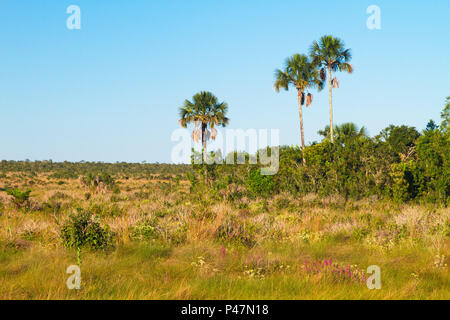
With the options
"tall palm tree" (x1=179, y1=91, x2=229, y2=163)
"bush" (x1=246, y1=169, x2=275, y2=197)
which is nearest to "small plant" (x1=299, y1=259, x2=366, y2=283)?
"bush" (x1=246, y1=169, x2=275, y2=197)

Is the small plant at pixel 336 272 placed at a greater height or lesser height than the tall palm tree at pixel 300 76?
lesser

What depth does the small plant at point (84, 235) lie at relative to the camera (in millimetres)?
7868

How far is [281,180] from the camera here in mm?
22109

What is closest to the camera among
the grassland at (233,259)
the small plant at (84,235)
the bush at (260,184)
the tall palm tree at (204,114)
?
the grassland at (233,259)

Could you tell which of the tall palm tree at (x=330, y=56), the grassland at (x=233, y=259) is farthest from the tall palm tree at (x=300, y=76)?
the grassland at (x=233, y=259)

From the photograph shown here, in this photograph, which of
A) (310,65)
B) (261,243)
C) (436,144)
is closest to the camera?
(261,243)

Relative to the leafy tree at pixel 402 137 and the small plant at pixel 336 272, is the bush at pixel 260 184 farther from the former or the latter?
the leafy tree at pixel 402 137

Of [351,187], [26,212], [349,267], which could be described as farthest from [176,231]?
[351,187]

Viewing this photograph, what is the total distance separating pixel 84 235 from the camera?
8.02 metres

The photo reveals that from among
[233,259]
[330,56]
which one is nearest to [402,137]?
[330,56]

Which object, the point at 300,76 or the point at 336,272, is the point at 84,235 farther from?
the point at 300,76

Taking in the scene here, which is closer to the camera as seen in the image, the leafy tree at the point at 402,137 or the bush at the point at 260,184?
the bush at the point at 260,184

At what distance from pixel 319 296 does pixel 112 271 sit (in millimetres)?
3310
